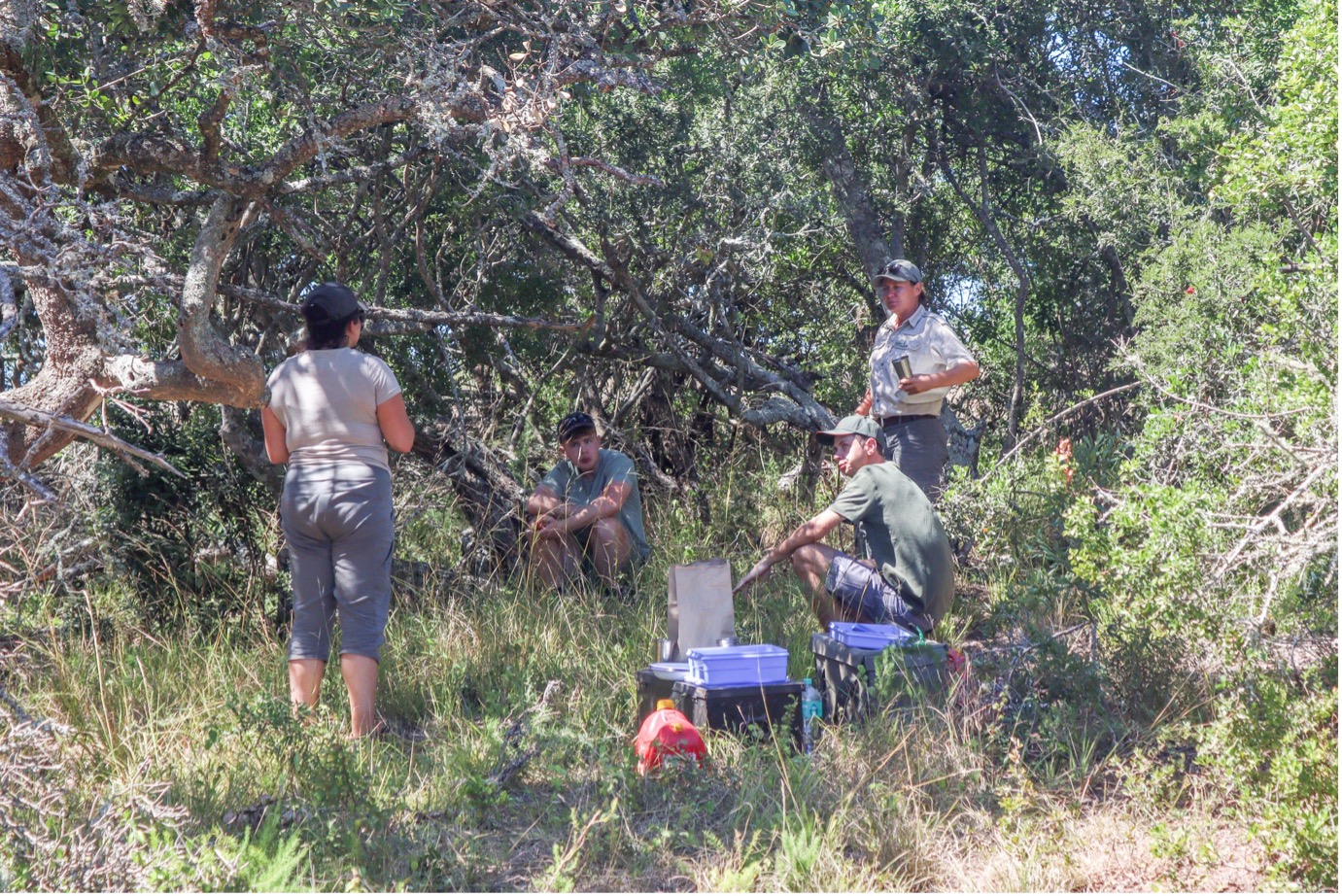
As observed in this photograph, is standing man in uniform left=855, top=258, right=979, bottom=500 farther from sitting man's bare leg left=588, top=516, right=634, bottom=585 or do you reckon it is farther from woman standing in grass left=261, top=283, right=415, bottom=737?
woman standing in grass left=261, top=283, right=415, bottom=737

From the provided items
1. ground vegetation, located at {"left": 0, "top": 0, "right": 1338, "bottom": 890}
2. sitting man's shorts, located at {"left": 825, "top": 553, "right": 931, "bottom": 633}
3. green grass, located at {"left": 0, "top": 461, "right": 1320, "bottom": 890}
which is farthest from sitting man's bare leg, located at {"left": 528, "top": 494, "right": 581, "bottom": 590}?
sitting man's shorts, located at {"left": 825, "top": 553, "right": 931, "bottom": 633}

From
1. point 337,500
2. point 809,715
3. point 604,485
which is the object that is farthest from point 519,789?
point 604,485

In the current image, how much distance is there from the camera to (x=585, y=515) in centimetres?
522

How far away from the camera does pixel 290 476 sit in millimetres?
3930

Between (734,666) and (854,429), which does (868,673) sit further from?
(854,429)

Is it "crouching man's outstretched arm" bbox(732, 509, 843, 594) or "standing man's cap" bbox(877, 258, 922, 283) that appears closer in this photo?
"crouching man's outstretched arm" bbox(732, 509, 843, 594)

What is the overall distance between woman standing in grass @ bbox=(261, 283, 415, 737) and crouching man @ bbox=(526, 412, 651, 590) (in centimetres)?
132

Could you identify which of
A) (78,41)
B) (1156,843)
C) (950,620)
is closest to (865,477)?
(950,620)

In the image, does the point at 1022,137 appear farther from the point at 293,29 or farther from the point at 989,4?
the point at 293,29

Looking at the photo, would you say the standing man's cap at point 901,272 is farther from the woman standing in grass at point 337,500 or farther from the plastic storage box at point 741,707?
the woman standing in grass at point 337,500

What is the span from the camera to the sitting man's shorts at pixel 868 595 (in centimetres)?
444

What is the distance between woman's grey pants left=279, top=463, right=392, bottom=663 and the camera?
384cm

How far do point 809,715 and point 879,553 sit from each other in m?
0.94

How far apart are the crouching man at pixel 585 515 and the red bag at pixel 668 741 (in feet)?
5.26
